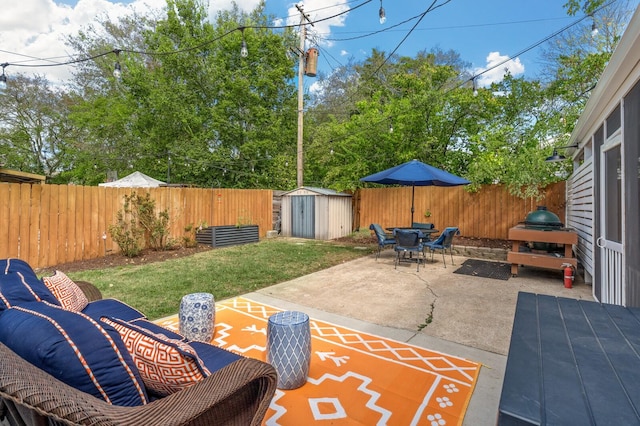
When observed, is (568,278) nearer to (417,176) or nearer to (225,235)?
(417,176)

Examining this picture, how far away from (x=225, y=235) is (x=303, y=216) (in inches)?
118

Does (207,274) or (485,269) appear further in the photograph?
(485,269)

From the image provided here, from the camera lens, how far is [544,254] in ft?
18.3

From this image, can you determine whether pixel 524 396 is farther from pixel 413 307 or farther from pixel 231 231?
pixel 231 231

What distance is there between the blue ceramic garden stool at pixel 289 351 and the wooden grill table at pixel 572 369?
138cm

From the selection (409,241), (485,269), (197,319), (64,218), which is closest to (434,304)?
(409,241)

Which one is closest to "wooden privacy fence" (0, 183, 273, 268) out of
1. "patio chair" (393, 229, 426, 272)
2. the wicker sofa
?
"patio chair" (393, 229, 426, 272)

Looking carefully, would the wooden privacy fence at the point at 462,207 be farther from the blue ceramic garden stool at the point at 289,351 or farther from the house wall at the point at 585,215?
the blue ceramic garden stool at the point at 289,351

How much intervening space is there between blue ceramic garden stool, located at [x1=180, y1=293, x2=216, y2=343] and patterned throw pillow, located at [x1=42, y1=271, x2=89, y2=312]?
778 millimetres

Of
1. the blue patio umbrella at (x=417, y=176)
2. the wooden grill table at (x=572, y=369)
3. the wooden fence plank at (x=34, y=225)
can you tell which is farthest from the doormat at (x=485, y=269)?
the wooden fence plank at (x=34, y=225)

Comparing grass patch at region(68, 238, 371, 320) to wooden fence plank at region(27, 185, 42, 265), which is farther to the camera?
wooden fence plank at region(27, 185, 42, 265)

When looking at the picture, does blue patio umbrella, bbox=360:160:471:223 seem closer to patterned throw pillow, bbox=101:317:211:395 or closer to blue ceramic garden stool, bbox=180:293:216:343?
blue ceramic garden stool, bbox=180:293:216:343

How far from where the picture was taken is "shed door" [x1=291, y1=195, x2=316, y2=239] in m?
11.0

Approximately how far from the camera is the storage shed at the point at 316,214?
10820 millimetres
